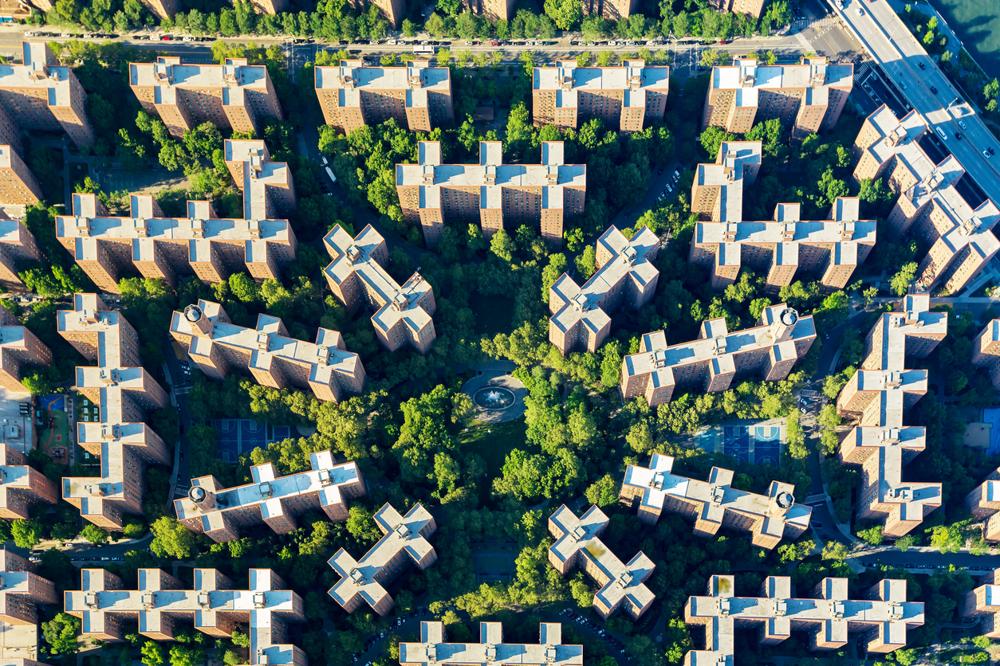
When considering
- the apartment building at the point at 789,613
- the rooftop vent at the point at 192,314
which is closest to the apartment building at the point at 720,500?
the apartment building at the point at 789,613

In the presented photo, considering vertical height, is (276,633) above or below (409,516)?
below

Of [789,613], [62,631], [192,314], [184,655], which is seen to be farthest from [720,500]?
[62,631]

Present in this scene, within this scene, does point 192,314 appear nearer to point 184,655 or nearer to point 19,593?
point 19,593

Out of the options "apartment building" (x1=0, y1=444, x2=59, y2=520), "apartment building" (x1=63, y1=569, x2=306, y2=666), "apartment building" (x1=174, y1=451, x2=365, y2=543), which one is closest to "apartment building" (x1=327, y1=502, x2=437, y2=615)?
"apartment building" (x1=63, y1=569, x2=306, y2=666)

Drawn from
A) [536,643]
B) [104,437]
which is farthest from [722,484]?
[104,437]

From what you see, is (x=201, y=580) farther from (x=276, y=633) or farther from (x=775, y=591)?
(x=775, y=591)

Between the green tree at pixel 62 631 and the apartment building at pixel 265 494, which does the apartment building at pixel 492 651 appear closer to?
the apartment building at pixel 265 494
